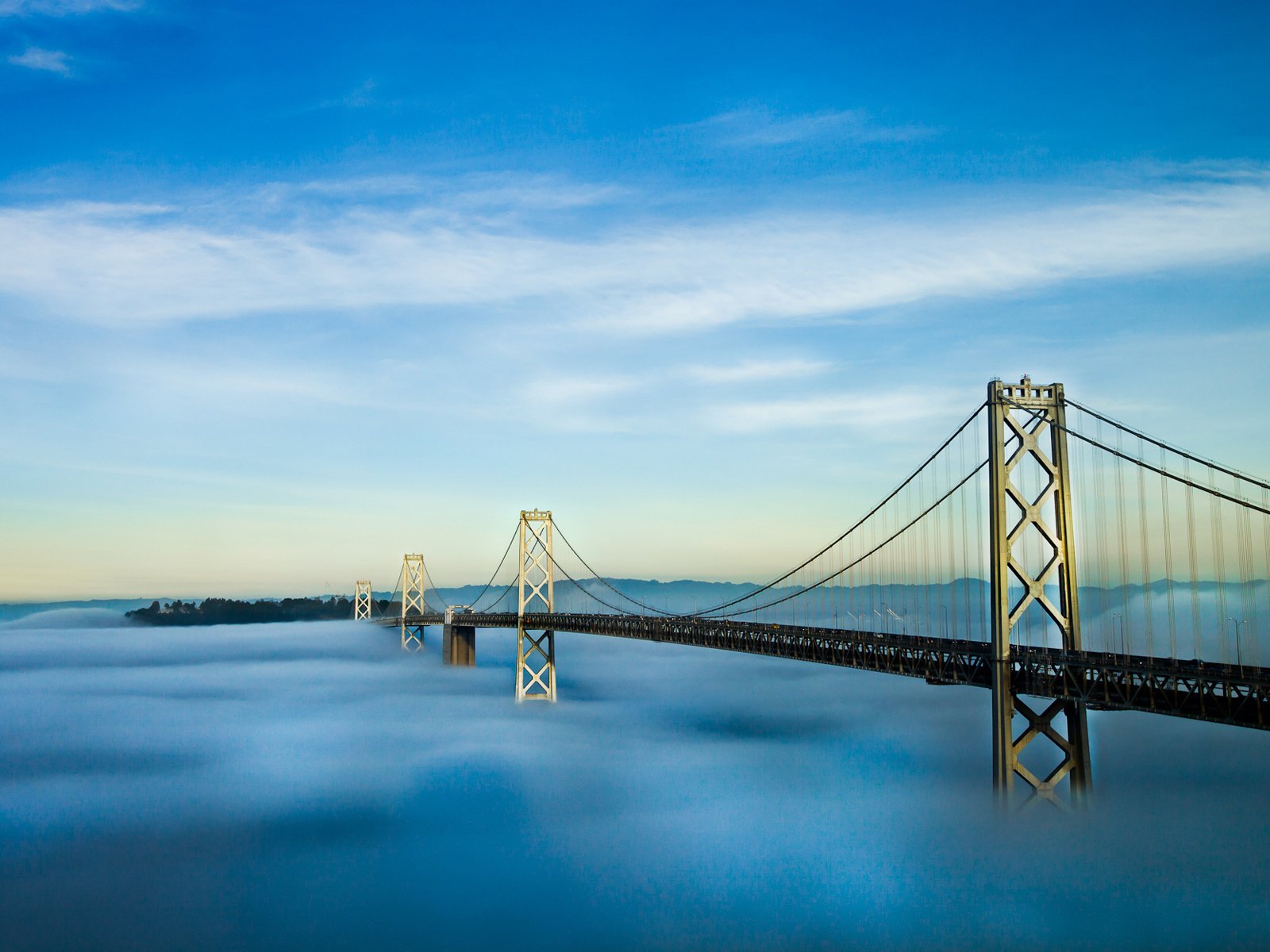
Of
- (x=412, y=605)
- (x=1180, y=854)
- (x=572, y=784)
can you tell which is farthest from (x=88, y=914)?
(x=412, y=605)

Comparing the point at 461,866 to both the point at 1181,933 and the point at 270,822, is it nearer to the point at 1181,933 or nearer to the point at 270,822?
the point at 270,822

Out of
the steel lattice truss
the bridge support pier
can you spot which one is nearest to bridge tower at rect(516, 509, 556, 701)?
the bridge support pier

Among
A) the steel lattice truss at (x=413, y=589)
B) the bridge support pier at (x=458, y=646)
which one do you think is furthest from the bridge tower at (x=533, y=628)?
the steel lattice truss at (x=413, y=589)

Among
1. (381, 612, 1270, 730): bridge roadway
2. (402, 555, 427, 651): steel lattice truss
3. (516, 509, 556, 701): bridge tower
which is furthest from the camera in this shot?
(402, 555, 427, 651): steel lattice truss

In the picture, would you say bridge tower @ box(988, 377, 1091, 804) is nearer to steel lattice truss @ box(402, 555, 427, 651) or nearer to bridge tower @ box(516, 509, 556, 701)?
bridge tower @ box(516, 509, 556, 701)

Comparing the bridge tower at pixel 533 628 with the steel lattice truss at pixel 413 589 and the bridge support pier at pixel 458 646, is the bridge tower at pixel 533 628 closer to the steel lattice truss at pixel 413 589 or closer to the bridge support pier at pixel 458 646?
the bridge support pier at pixel 458 646

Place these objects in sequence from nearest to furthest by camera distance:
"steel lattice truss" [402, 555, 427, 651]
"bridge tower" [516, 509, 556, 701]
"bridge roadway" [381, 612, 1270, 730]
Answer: "bridge roadway" [381, 612, 1270, 730], "bridge tower" [516, 509, 556, 701], "steel lattice truss" [402, 555, 427, 651]

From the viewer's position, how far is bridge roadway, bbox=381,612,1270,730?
75.2ft

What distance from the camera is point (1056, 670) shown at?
28734 mm

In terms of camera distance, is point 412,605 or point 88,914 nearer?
point 88,914

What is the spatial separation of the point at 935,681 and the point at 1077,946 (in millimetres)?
9400

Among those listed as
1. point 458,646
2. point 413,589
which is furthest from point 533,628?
point 413,589

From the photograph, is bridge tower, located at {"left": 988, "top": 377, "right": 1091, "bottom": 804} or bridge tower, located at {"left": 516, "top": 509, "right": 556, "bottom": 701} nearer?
bridge tower, located at {"left": 988, "top": 377, "right": 1091, "bottom": 804}

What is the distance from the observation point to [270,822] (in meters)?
43.4
